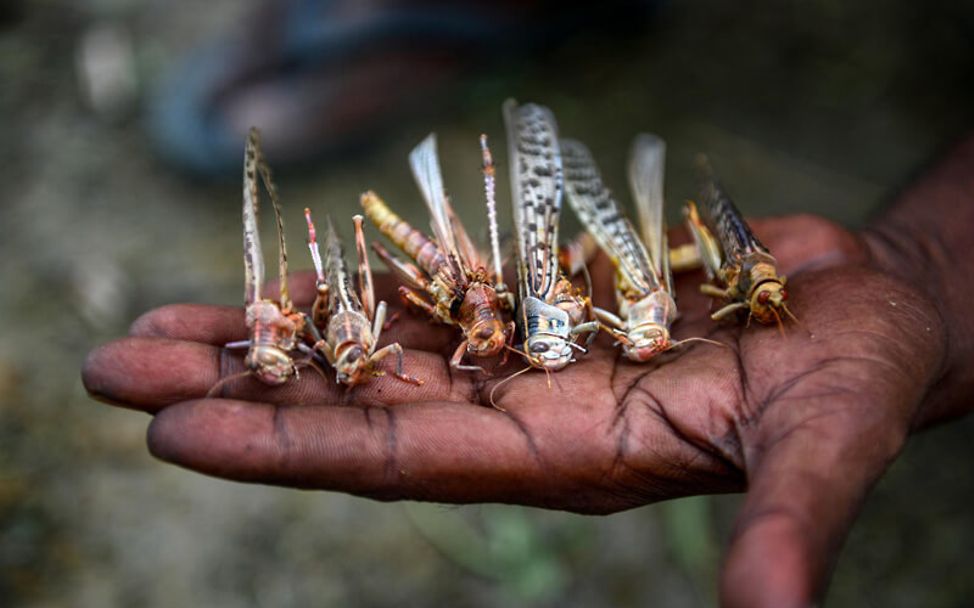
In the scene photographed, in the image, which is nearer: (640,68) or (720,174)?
(720,174)

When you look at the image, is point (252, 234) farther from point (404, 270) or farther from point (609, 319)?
→ point (609, 319)

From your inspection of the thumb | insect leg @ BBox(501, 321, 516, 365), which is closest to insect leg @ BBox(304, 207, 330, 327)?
insect leg @ BBox(501, 321, 516, 365)

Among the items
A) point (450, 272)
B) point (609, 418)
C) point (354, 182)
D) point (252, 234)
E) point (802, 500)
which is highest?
point (252, 234)

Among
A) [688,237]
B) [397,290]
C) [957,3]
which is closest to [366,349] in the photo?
[397,290]

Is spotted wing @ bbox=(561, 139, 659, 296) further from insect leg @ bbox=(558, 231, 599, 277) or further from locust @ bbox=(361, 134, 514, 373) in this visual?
locust @ bbox=(361, 134, 514, 373)

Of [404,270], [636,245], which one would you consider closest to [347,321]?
[404,270]

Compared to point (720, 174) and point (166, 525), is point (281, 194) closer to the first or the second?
point (166, 525)

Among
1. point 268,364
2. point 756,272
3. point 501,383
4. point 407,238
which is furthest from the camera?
point 407,238
